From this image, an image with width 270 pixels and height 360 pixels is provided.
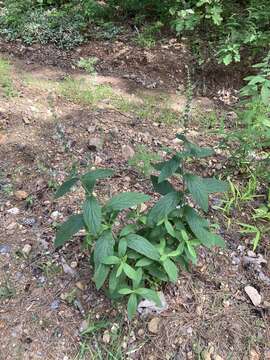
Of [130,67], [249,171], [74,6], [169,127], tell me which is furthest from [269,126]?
[74,6]

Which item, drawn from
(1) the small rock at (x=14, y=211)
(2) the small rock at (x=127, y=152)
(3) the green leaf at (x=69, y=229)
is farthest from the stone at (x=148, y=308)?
(2) the small rock at (x=127, y=152)

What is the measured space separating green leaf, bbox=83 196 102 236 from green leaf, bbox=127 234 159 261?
0.24m

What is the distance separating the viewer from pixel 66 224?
6.94 ft

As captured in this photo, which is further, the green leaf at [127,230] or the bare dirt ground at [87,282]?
the bare dirt ground at [87,282]

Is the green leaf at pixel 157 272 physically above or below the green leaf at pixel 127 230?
below

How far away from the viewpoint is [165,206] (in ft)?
6.93

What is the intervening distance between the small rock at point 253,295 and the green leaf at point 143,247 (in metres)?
0.81

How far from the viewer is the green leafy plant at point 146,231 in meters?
2.02

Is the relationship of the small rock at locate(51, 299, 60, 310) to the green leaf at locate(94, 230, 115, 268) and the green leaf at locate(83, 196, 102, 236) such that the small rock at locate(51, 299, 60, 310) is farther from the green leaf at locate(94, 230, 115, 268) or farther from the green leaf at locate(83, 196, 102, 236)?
the green leaf at locate(83, 196, 102, 236)

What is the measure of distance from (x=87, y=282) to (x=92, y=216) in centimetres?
77

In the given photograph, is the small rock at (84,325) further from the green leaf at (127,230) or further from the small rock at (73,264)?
the green leaf at (127,230)

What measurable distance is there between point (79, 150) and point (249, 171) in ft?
4.81

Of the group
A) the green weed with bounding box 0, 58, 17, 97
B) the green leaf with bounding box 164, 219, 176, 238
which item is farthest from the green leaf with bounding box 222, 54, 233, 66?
the green leaf with bounding box 164, 219, 176, 238

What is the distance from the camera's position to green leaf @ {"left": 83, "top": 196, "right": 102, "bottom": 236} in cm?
191
